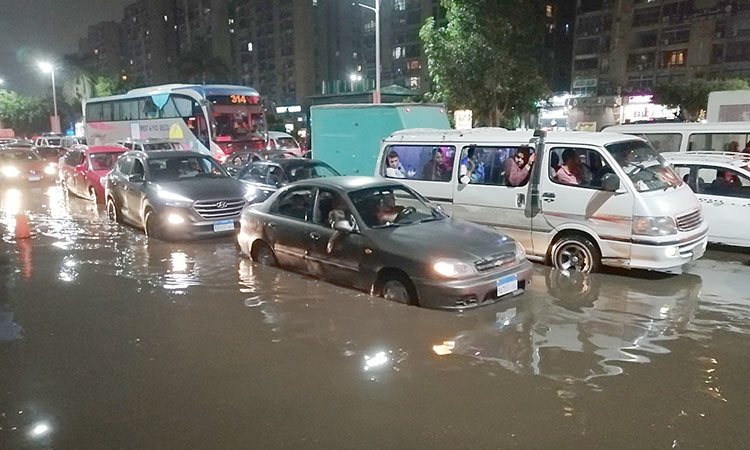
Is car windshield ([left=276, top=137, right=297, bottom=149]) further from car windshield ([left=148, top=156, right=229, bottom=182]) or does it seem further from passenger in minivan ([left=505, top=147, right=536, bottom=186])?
passenger in minivan ([left=505, top=147, right=536, bottom=186])

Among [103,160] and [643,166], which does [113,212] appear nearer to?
[103,160]

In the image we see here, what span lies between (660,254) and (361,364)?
4535 millimetres

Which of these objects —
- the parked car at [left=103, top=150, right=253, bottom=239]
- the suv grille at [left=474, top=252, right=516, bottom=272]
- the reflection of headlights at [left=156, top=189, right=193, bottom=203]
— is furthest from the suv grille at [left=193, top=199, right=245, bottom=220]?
the suv grille at [left=474, top=252, right=516, bottom=272]

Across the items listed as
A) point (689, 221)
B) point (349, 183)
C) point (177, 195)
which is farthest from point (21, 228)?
point (689, 221)

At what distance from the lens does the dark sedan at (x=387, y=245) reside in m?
6.32

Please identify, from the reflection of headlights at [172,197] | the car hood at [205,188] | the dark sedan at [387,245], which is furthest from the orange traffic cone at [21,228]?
the dark sedan at [387,245]

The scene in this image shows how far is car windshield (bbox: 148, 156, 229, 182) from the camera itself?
11680 millimetres

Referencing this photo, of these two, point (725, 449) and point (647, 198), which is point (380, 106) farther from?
point (725, 449)

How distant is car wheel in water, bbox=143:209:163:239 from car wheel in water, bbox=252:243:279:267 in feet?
10.8

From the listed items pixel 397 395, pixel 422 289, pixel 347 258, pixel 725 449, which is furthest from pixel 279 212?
pixel 725 449

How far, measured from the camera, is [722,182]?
9.69 metres

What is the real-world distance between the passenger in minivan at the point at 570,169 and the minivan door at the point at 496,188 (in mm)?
472

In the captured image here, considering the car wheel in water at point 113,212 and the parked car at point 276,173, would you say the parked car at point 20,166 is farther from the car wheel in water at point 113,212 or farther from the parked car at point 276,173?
the parked car at point 276,173

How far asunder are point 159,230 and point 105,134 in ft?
62.4
